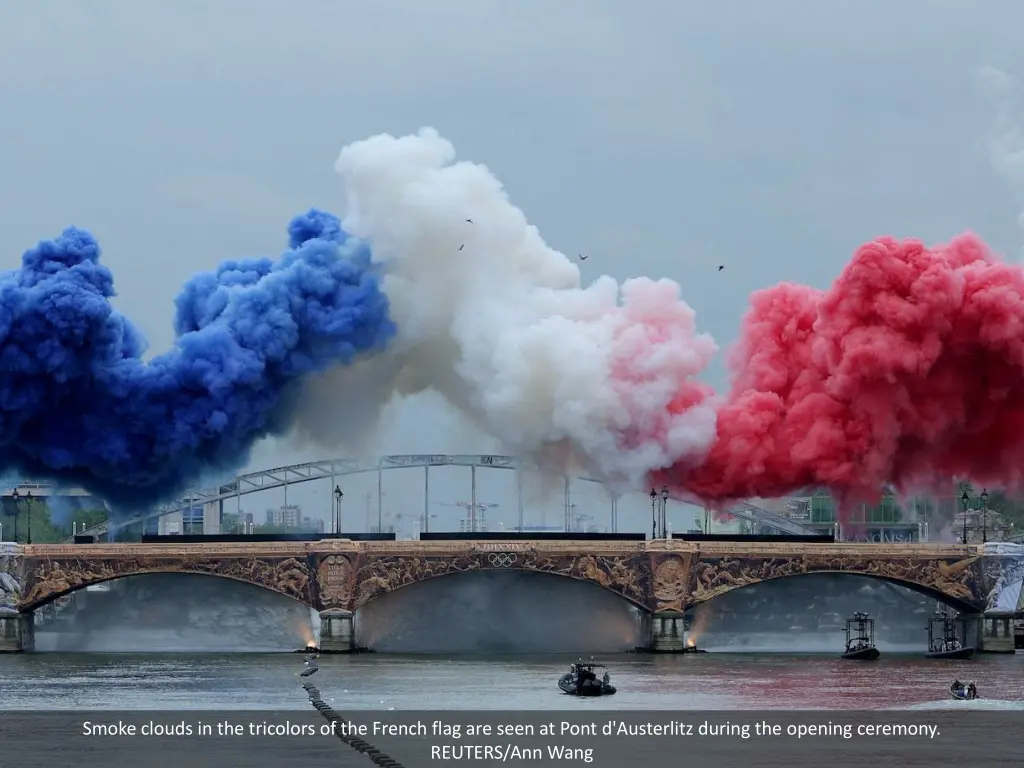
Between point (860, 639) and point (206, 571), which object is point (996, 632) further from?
point (206, 571)

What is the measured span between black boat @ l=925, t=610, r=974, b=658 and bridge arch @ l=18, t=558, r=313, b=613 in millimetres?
43491

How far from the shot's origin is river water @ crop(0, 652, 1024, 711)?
4341 inches

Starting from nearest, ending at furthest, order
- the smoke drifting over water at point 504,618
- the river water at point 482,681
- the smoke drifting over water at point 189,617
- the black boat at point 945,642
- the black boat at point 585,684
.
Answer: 1. the river water at point 482,681
2. the black boat at point 585,684
3. the black boat at point 945,642
4. the smoke drifting over water at point 504,618
5. the smoke drifting over water at point 189,617

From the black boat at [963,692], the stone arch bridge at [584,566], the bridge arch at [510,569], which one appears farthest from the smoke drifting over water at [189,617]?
the black boat at [963,692]

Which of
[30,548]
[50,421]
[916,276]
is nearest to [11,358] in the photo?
[50,421]

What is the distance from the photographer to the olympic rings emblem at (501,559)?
153 metres

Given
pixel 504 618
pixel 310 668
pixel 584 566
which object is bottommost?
pixel 310 668

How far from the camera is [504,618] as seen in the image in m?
161

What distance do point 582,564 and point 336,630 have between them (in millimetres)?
17566

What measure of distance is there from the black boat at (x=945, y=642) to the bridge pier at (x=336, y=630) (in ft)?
131

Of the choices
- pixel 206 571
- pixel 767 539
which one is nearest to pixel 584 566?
pixel 767 539

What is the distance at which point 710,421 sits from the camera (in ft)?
461

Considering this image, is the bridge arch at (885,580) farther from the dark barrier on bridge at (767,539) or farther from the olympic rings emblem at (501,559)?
the olympic rings emblem at (501,559)
